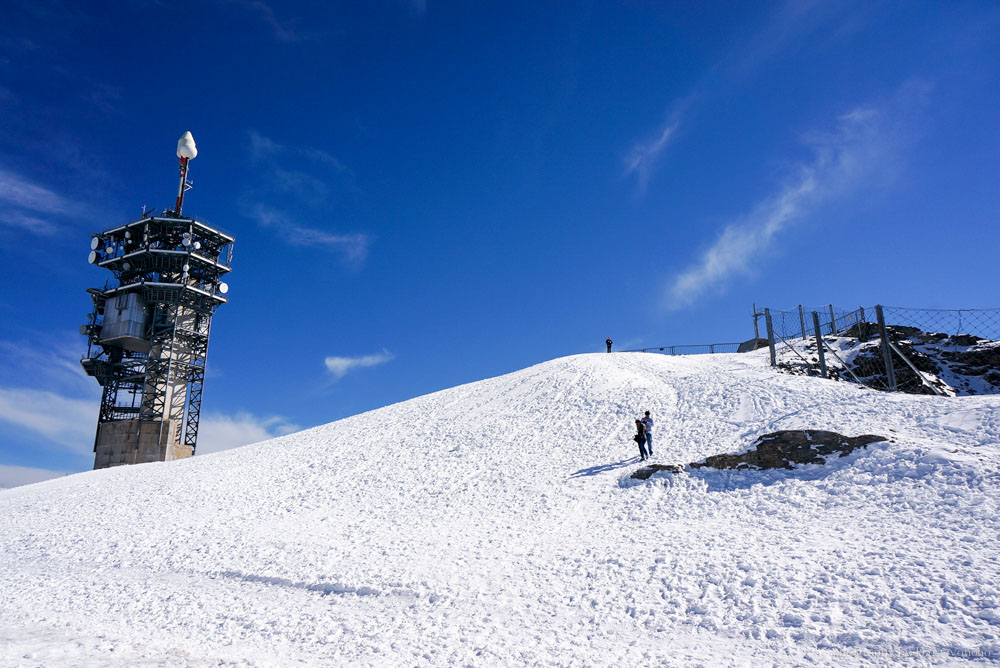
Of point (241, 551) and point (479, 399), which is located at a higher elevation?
point (479, 399)

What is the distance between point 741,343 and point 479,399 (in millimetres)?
20742

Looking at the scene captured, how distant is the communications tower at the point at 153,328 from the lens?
50.9m

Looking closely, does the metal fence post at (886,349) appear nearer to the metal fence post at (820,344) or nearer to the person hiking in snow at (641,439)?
the metal fence post at (820,344)

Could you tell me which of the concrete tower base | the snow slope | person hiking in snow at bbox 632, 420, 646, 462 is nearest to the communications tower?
the concrete tower base

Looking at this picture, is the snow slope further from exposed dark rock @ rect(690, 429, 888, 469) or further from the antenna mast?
the antenna mast

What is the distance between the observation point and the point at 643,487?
1738 cm

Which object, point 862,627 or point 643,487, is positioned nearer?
point 862,627

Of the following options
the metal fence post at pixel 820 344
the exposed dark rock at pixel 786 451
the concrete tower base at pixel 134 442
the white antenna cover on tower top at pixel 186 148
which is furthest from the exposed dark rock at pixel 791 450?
the white antenna cover on tower top at pixel 186 148

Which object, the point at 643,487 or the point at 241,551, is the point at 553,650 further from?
the point at 241,551

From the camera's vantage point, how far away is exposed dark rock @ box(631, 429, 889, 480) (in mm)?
16359

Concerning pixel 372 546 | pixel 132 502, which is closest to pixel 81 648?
pixel 372 546

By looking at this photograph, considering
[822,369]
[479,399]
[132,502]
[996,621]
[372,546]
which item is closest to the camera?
[996,621]

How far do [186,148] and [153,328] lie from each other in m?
21.3

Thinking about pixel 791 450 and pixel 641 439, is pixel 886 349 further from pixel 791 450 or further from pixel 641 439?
pixel 641 439
